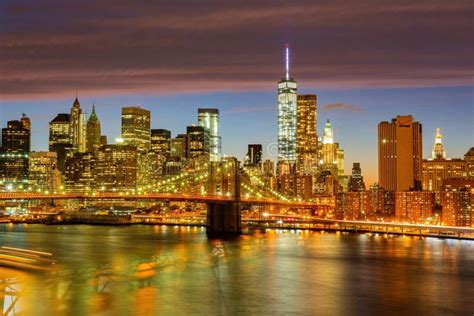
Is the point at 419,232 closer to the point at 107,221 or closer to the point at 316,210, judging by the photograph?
the point at 316,210

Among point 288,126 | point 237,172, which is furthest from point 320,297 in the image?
point 288,126

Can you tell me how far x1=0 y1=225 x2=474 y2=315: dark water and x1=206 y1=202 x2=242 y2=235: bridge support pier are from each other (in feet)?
36.4

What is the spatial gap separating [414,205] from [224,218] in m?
39.3

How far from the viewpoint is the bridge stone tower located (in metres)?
61.2

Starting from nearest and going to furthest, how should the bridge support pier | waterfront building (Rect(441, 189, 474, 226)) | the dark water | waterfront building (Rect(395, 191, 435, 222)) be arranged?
the dark water → the bridge support pier → waterfront building (Rect(441, 189, 474, 226)) → waterfront building (Rect(395, 191, 435, 222))

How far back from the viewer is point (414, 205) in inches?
3679

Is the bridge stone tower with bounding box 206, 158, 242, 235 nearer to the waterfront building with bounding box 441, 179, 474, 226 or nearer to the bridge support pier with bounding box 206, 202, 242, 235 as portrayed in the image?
the bridge support pier with bounding box 206, 202, 242, 235

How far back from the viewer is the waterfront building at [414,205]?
299ft

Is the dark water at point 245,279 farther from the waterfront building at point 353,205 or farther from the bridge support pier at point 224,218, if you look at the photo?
the waterfront building at point 353,205

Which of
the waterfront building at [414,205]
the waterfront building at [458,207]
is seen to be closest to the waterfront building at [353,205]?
the waterfront building at [414,205]

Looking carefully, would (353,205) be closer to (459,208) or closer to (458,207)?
(458,207)

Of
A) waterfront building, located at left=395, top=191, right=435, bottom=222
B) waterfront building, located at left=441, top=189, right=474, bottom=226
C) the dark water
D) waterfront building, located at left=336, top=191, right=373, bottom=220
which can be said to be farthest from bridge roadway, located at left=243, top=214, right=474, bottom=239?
waterfront building, located at left=395, top=191, right=435, bottom=222

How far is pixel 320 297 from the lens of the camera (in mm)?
28000

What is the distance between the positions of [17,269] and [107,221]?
54.6 m
